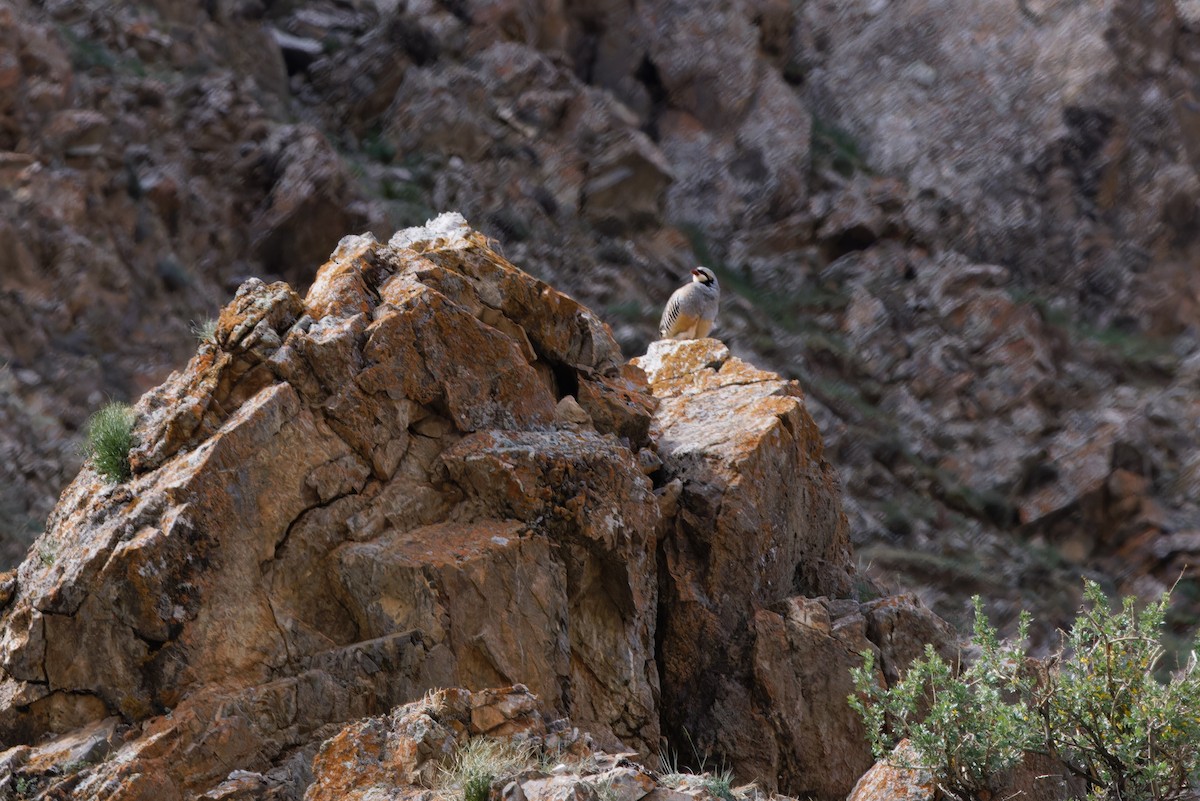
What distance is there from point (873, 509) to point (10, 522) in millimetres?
17173

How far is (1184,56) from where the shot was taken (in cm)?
4169

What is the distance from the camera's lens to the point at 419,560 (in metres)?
8.48

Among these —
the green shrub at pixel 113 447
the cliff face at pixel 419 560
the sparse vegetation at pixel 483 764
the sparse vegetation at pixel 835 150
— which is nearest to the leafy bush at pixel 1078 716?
the cliff face at pixel 419 560

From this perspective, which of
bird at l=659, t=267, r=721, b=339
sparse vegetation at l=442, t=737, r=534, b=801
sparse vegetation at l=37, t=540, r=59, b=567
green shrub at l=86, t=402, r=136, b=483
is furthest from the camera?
bird at l=659, t=267, r=721, b=339

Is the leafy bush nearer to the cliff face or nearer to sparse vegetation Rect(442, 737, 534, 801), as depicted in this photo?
the cliff face

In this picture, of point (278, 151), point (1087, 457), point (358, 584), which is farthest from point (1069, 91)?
point (358, 584)

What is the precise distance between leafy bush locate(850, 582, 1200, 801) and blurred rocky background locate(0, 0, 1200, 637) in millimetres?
12077

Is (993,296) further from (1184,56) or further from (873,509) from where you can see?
(1184,56)

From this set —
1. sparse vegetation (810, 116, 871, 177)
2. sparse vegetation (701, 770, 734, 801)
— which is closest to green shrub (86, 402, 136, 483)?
sparse vegetation (701, 770, 734, 801)

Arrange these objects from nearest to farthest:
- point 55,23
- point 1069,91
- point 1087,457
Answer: point 55,23
point 1087,457
point 1069,91

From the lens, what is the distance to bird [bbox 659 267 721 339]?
14609mm

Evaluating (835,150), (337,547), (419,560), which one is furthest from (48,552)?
(835,150)

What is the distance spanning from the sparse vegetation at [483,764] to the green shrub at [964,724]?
2.28m

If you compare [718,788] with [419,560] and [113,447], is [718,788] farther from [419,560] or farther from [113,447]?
[113,447]
